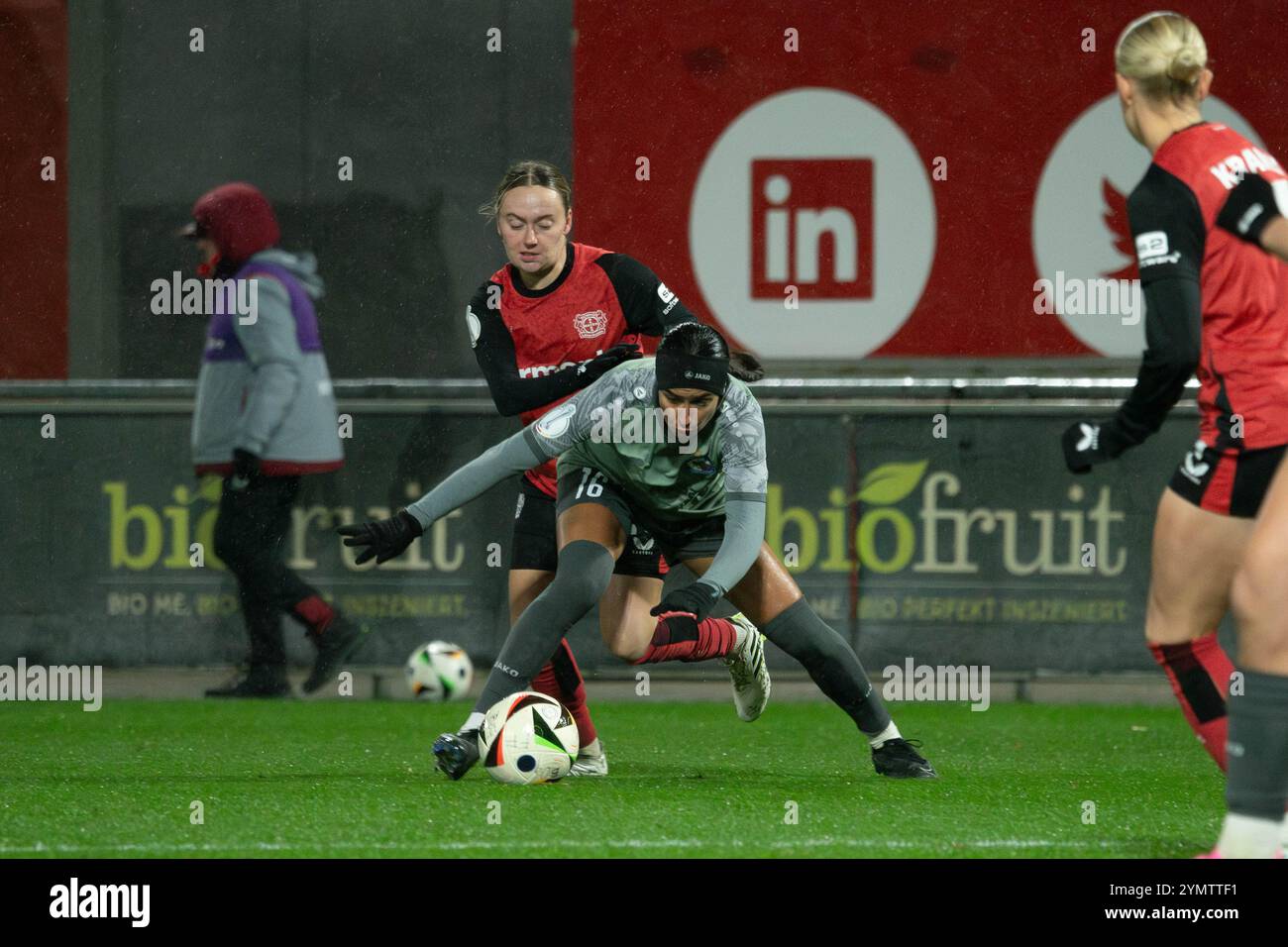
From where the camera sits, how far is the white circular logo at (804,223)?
29.9ft

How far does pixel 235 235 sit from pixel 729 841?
208 inches

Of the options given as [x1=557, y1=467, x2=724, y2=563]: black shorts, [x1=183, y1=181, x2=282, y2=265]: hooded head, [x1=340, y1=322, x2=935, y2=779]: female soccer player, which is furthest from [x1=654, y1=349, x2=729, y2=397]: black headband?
[x1=183, y1=181, x2=282, y2=265]: hooded head

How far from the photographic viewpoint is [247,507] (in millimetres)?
8586

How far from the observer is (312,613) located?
846 cm

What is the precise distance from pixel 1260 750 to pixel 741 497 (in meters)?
2.03

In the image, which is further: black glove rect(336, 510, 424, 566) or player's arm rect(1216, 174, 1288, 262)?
black glove rect(336, 510, 424, 566)

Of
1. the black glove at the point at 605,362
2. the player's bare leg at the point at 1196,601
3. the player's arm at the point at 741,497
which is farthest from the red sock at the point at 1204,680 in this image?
the black glove at the point at 605,362

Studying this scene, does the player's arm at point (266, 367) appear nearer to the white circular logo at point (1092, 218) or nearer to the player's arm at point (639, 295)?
the player's arm at point (639, 295)

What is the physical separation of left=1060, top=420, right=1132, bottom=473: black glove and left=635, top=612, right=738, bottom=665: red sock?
4.17 ft

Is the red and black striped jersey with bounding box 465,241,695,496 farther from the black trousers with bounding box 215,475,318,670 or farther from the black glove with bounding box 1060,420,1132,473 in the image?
the black trousers with bounding box 215,475,318,670

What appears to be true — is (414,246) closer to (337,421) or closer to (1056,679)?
(337,421)

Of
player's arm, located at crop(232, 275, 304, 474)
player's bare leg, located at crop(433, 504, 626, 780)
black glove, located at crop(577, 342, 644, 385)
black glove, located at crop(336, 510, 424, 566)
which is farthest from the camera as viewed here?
player's arm, located at crop(232, 275, 304, 474)

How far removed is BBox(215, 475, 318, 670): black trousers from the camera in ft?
27.9
